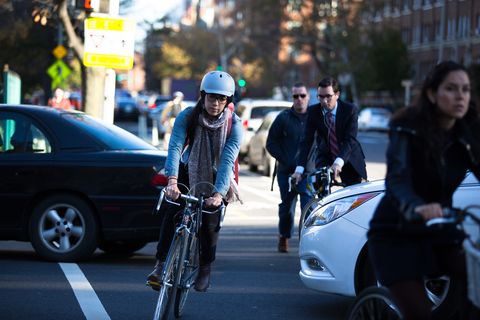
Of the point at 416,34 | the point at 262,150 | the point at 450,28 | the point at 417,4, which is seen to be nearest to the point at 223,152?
the point at 262,150

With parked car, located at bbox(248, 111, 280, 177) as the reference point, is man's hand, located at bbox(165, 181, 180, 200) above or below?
above

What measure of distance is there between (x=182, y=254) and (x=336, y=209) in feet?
4.52

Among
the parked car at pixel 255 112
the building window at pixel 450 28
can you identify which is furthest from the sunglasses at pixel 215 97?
the building window at pixel 450 28

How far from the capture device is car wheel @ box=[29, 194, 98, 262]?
1055 cm

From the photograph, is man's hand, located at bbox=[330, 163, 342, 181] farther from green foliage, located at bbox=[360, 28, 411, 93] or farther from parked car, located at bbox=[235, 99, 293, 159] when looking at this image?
green foliage, located at bbox=[360, 28, 411, 93]

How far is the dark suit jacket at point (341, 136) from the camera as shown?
10.7 meters

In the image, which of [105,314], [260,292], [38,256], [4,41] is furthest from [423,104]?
[4,41]

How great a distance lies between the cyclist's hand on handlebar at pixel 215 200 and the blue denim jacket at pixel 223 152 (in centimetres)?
5

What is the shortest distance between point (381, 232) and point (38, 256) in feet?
21.3

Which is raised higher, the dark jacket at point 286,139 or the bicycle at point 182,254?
the dark jacket at point 286,139

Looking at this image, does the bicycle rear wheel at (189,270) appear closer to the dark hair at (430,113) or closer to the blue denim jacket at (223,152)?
the blue denim jacket at (223,152)

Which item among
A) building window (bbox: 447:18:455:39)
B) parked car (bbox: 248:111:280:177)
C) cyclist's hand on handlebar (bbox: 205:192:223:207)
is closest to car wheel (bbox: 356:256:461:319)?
cyclist's hand on handlebar (bbox: 205:192:223:207)

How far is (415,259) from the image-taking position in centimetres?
497

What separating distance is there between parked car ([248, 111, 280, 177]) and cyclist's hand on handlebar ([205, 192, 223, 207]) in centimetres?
1673
